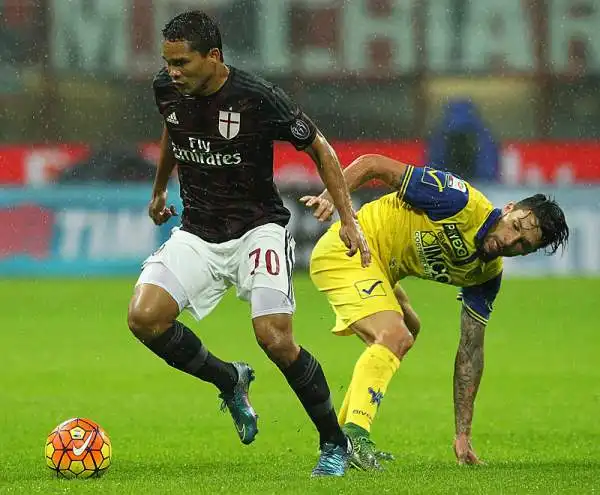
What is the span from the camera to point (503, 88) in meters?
25.4

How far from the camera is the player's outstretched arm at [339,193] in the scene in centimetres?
688

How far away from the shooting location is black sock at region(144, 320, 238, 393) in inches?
277

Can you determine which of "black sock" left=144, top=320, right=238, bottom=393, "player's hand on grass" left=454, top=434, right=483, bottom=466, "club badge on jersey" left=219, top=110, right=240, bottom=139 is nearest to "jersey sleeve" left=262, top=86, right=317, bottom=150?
"club badge on jersey" left=219, top=110, right=240, bottom=139

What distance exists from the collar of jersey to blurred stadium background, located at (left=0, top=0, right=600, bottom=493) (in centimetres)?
419

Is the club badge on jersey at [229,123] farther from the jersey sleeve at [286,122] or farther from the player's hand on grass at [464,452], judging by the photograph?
the player's hand on grass at [464,452]

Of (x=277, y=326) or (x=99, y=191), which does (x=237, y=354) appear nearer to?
(x=277, y=326)

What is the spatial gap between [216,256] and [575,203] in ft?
43.2

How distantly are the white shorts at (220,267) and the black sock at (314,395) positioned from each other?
0.27 m

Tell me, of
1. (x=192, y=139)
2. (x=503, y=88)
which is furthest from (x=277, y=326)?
(x=503, y=88)

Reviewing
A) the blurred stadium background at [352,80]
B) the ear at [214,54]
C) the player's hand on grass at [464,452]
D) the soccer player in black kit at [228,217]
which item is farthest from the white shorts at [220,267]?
the blurred stadium background at [352,80]

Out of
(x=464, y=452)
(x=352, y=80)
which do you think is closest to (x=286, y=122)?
(x=464, y=452)

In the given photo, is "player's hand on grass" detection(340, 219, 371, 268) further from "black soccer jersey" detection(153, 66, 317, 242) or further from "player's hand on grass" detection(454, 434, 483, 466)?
"player's hand on grass" detection(454, 434, 483, 466)

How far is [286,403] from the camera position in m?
10.3

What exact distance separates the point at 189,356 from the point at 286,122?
4.02ft
